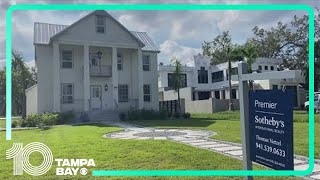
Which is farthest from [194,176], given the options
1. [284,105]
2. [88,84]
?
[88,84]

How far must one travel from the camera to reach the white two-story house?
8.48 m

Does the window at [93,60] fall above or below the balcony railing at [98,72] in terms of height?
above

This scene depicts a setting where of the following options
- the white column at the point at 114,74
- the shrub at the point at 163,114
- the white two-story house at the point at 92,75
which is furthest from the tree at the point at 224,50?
the white column at the point at 114,74

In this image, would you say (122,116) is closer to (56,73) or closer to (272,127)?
(56,73)

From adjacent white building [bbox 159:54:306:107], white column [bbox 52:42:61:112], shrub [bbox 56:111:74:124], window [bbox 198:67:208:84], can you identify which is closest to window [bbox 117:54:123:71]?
white column [bbox 52:42:61:112]

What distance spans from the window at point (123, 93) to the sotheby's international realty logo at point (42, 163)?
6.81 meters

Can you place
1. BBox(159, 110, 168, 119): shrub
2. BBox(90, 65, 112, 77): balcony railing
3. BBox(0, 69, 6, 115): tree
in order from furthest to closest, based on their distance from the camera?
BBox(159, 110, 168, 119): shrub
BBox(90, 65, 112, 77): balcony railing
BBox(0, 69, 6, 115): tree

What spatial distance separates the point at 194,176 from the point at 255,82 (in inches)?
59.4

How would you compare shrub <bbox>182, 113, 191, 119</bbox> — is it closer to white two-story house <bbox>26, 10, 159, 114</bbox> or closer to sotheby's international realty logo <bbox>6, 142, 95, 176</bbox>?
white two-story house <bbox>26, 10, 159, 114</bbox>

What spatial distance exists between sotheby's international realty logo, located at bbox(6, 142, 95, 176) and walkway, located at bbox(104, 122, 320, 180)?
277 centimetres

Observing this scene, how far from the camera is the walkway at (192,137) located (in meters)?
5.89

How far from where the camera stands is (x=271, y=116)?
3.06 metres

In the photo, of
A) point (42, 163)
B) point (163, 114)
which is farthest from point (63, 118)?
point (163, 114)

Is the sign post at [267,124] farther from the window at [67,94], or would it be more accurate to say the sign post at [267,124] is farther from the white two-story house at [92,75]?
the window at [67,94]
